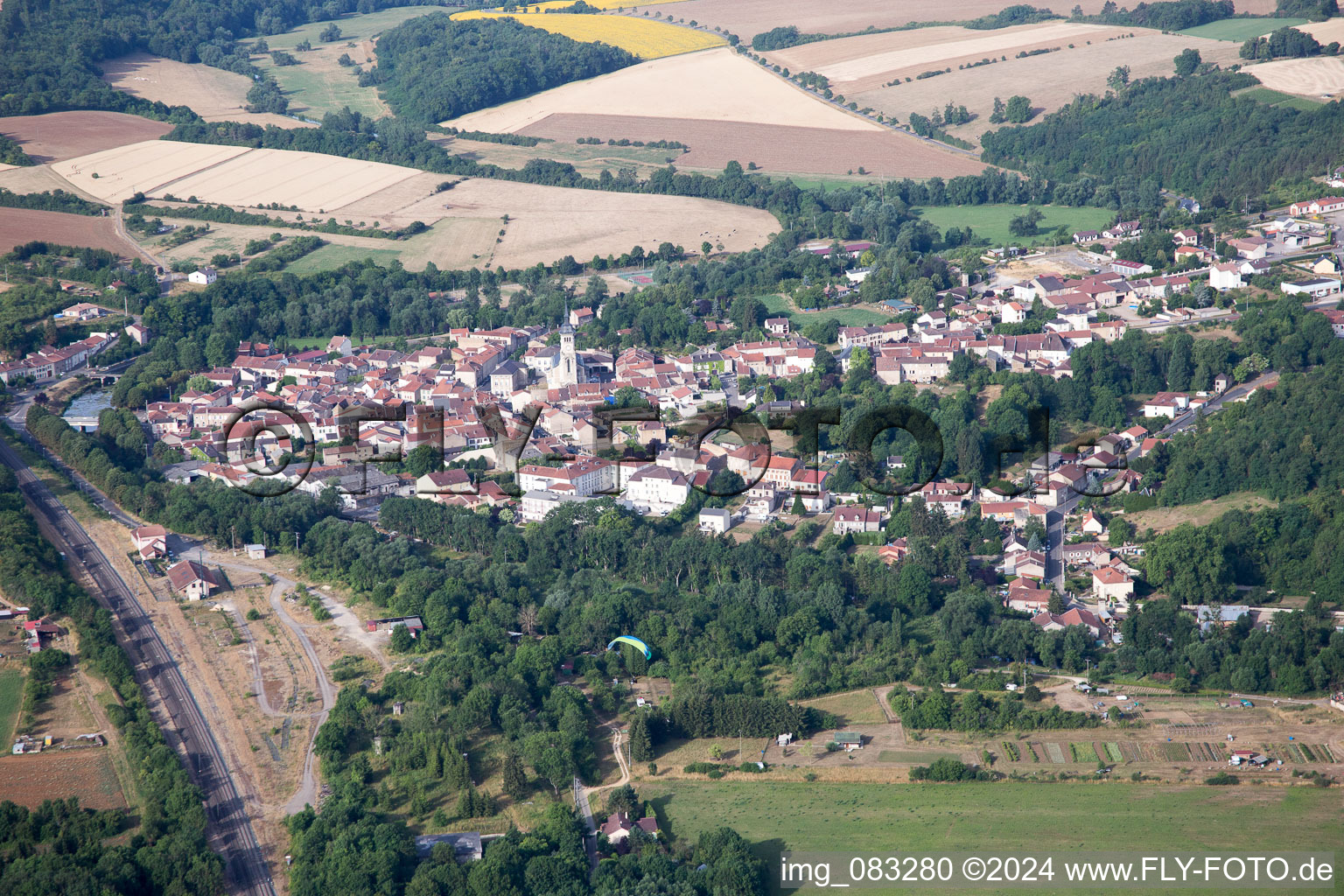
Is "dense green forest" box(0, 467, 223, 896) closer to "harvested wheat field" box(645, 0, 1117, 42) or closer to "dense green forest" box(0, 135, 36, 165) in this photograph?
"dense green forest" box(0, 135, 36, 165)

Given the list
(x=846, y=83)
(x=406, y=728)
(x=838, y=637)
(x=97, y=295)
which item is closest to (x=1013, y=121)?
(x=846, y=83)

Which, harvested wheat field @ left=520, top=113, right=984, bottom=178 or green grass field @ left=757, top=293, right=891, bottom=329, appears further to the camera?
harvested wheat field @ left=520, top=113, right=984, bottom=178

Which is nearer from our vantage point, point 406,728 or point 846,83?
point 406,728

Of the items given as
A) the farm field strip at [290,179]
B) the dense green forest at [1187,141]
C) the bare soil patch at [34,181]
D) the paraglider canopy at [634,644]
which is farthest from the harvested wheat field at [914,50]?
the paraglider canopy at [634,644]

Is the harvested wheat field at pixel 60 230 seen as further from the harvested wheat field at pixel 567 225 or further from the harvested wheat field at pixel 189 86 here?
the harvested wheat field at pixel 189 86

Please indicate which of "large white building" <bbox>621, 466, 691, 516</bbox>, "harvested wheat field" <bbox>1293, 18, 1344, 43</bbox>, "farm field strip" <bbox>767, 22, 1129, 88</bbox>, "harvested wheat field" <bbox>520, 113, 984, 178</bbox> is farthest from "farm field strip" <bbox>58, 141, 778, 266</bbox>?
"harvested wheat field" <bbox>1293, 18, 1344, 43</bbox>

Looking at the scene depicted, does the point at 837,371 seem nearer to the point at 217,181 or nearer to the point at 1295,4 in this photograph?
the point at 217,181
